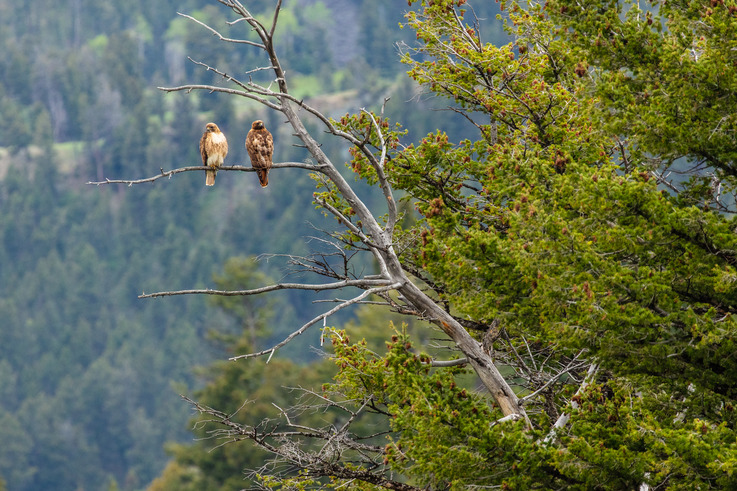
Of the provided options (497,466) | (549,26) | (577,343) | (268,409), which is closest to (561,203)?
(577,343)

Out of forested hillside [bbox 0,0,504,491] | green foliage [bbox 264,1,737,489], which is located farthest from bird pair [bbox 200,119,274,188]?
forested hillside [bbox 0,0,504,491]

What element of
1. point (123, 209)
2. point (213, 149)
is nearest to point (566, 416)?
point (213, 149)

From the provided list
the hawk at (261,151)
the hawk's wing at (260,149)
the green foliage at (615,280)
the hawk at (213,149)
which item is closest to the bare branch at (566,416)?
the green foliage at (615,280)

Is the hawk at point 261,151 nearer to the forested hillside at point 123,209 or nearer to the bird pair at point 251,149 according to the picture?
the bird pair at point 251,149

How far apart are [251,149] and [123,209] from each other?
130144 mm

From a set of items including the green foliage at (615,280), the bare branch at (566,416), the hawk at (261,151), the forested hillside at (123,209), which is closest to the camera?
the green foliage at (615,280)

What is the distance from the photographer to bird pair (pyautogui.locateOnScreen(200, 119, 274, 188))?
10.5 m

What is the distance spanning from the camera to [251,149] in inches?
414

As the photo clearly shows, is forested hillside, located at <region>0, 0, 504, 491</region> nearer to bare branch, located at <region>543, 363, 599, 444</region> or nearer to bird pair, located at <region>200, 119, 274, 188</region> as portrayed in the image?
bird pair, located at <region>200, 119, 274, 188</region>

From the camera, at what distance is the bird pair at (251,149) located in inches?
414

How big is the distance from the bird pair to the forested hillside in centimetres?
8248

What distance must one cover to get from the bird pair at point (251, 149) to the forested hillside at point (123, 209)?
82483 millimetres

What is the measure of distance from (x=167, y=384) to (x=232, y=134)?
32.0 meters

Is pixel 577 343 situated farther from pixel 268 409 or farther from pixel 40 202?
pixel 40 202
